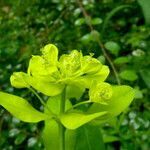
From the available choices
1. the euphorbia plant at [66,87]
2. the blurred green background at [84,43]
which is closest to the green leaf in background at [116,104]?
the euphorbia plant at [66,87]

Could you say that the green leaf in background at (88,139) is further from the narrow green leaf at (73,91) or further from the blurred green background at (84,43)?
the blurred green background at (84,43)

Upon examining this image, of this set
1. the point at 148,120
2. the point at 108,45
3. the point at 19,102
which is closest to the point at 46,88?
the point at 19,102

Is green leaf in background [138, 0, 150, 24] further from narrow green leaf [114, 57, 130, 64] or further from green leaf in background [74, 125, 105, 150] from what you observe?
green leaf in background [74, 125, 105, 150]

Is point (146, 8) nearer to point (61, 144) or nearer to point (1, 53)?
point (1, 53)

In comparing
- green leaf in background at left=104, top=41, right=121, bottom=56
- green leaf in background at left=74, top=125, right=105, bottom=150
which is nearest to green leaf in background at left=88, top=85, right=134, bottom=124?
green leaf in background at left=74, top=125, right=105, bottom=150

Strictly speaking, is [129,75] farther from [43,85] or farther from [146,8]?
[43,85]
